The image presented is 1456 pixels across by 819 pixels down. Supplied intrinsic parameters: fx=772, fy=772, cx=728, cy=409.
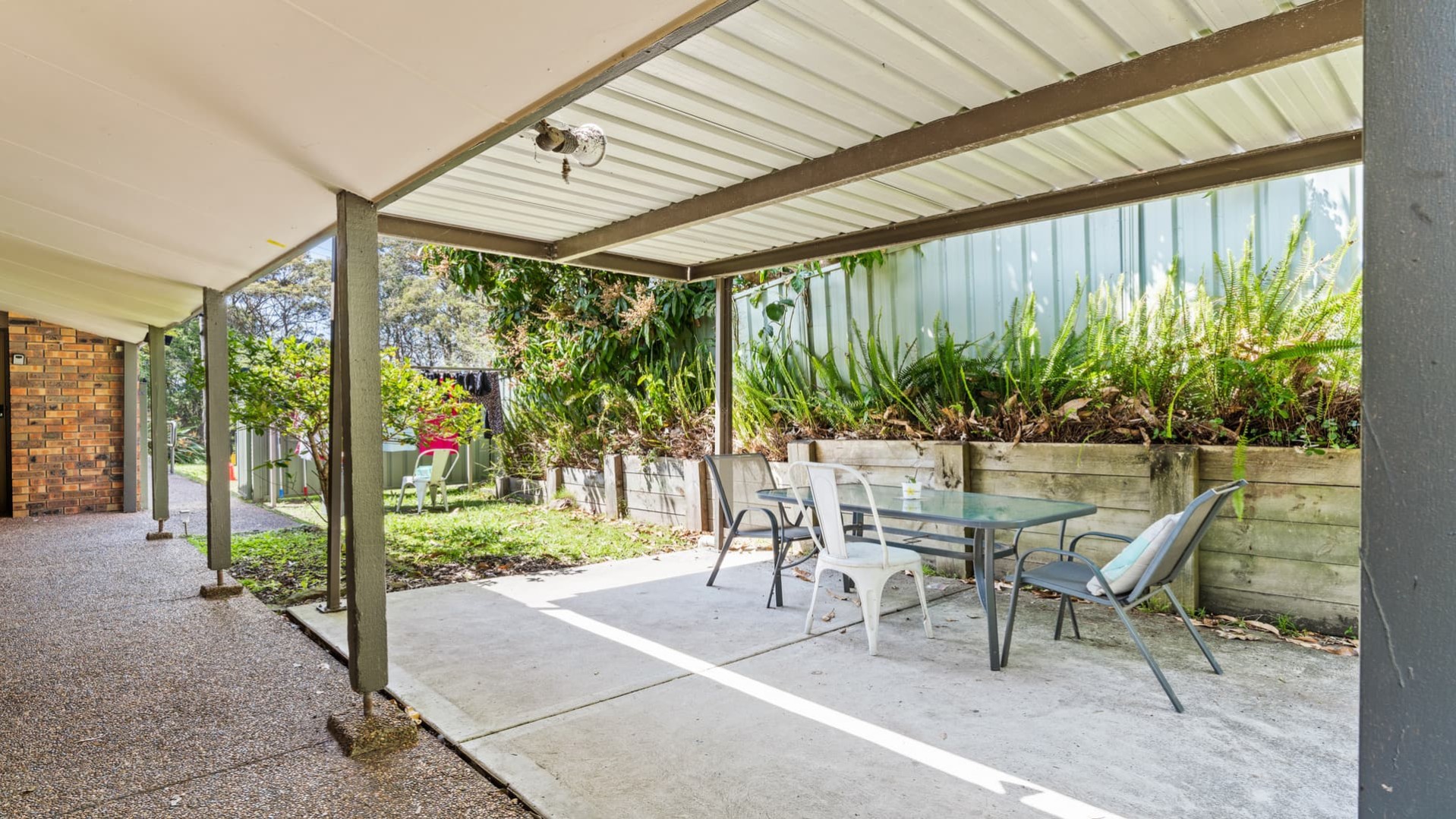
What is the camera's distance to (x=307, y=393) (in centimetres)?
500

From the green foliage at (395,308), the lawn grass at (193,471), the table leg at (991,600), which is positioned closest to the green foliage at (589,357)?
the table leg at (991,600)

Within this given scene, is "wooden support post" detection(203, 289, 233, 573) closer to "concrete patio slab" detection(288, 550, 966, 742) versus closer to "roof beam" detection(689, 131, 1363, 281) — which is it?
"concrete patio slab" detection(288, 550, 966, 742)

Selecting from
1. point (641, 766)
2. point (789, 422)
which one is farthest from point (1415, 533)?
point (789, 422)

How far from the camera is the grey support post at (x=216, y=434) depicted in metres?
4.84

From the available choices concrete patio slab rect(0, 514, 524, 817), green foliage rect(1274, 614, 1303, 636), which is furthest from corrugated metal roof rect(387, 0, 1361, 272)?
concrete patio slab rect(0, 514, 524, 817)

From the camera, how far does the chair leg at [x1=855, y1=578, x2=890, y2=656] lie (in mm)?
3609

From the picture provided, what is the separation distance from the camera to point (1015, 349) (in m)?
5.25

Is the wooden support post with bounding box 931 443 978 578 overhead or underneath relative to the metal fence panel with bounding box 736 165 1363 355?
underneath

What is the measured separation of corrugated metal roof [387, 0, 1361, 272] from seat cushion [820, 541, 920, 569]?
6.49 feet

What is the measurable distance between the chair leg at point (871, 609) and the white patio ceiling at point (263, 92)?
8.52 feet

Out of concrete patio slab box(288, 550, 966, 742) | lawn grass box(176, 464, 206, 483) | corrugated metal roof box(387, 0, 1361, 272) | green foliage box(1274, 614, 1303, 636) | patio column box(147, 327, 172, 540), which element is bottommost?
lawn grass box(176, 464, 206, 483)

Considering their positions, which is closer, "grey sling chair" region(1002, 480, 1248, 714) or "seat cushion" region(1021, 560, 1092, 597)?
"grey sling chair" region(1002, 480, 1248, 714)

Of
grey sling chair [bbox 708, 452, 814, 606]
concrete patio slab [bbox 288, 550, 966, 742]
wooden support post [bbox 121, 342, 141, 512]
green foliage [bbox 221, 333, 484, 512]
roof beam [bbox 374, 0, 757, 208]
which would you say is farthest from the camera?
wooden support post [bbox 121, 342, 141, 512]

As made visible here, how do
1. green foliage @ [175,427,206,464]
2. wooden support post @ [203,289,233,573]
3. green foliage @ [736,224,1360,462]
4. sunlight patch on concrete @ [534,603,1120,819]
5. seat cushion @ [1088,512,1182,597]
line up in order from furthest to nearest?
green foliage @ [175,427,206,464] → wooden support post @ [203,289,233,573] → green foliage @ [736,224,1360,462] → seat cushion @ [1088,512,1182,597] → sunlight patch on concrete @ [534,603,1120,819]
